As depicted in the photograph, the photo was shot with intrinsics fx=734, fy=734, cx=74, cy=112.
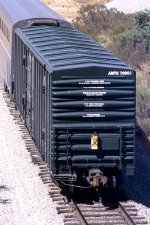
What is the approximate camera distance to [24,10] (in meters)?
25.0

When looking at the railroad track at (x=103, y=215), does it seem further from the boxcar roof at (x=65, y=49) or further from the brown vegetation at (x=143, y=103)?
the brown vegetation at (x=143, y=103)

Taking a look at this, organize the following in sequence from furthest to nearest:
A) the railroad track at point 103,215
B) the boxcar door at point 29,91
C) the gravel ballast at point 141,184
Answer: the boxcar door at point 29,91 < the gravel ballast at point 141,184 < the railroad track at point 103,215

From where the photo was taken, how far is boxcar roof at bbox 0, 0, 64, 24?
2273 cm

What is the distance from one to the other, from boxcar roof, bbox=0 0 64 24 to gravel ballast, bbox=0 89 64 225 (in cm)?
382

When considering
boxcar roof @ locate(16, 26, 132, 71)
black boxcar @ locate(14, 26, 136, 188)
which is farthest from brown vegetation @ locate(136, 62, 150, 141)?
black boxcar @ locate(14, 26, 136, 188)

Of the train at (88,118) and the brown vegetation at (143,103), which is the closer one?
the train at (88,118)

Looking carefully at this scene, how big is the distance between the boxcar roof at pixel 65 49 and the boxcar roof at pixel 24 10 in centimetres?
174

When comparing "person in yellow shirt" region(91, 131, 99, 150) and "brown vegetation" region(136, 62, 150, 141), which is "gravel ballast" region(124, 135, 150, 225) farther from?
"brown vegetation" region(136, 62, 150, 141)

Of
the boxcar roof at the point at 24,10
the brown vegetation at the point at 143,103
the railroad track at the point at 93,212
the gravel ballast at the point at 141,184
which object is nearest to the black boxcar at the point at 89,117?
the railroad track at the point at 93,212

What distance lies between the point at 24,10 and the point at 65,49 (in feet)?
27.4

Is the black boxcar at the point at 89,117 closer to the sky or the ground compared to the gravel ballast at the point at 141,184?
closer to the sky

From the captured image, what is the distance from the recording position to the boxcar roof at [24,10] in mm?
22734

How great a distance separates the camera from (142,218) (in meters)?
14.6

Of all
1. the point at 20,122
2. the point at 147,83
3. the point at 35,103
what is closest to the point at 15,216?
the point at 35,103
